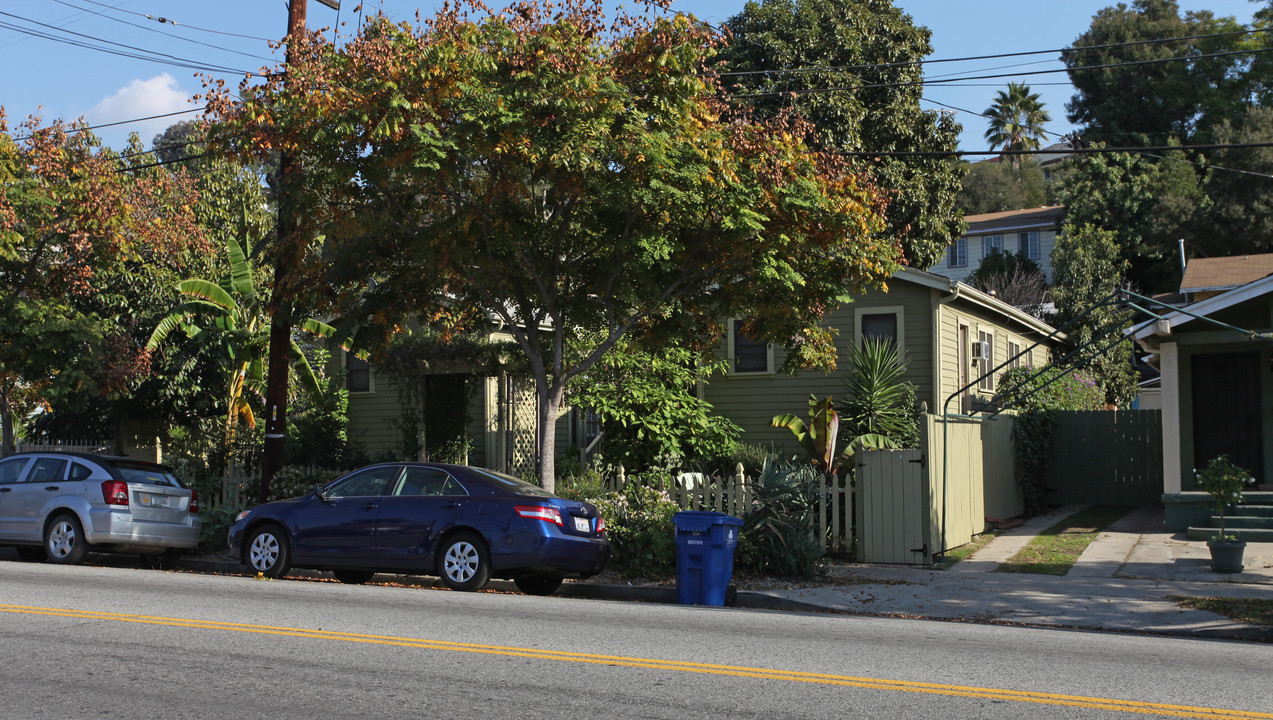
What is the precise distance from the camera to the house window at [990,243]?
54344 mm

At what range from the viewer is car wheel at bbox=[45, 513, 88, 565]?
590 inches

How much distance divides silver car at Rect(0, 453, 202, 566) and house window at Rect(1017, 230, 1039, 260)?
4595cm

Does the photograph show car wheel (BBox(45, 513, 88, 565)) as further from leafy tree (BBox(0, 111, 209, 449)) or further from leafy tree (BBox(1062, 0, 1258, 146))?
leafy tree (BBox(1062, 0, 1258, 146))

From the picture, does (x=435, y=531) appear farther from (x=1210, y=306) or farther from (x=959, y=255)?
(x=959, y=255)

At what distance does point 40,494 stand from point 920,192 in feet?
76.2

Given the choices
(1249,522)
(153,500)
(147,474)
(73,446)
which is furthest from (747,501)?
(73,446)

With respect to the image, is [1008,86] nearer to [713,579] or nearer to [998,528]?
[998,528]

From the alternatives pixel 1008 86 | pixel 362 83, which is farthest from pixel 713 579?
pixel 1008 86

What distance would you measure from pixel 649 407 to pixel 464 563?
7681 mm

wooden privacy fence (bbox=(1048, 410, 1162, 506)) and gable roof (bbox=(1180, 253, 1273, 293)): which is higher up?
gable roof (bbox=(1180, 253, 1273, 293))

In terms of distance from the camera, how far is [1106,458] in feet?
79.4

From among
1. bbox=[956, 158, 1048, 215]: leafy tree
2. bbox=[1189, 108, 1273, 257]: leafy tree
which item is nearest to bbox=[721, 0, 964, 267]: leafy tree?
bbox=[1189, 108, 1273, 257]: leafy tree

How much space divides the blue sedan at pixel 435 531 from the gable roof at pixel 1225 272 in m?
22.2

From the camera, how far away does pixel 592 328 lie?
16.3 meters
